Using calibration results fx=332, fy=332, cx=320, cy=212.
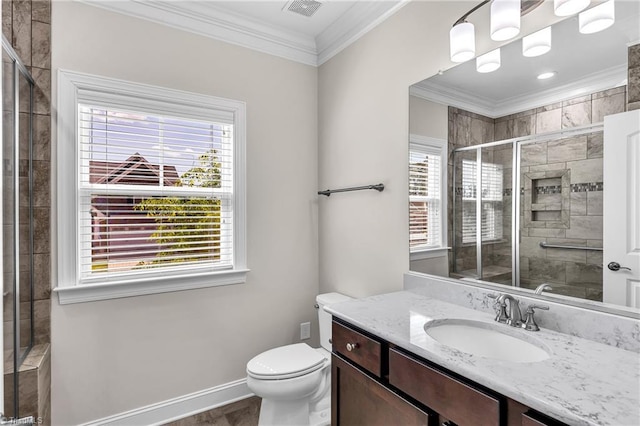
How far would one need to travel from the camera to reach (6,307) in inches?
50.1

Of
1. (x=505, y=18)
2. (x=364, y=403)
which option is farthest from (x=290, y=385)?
(x=505, y=18)

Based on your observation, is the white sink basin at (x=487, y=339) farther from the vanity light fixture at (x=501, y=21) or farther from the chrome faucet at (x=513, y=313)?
the vanity light fixture at (x=501, y=21)

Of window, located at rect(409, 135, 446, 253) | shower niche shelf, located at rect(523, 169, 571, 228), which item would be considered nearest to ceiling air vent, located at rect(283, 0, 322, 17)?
window, located at rect(409, 135, 446, 253)

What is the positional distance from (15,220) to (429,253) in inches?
75.6

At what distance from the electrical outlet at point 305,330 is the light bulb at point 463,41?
6.63ft

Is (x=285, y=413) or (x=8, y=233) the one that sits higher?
(x=8, y=233)

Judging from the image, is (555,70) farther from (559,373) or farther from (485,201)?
(559,373)

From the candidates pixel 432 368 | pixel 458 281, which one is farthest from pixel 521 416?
pixel 458 281

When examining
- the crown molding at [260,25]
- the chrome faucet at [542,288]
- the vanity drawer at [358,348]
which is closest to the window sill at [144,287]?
the vanity drawer at [358,348]

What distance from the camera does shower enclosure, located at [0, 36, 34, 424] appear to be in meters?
1.27

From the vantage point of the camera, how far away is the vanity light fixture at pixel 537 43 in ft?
4.13

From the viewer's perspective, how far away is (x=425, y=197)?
5.72ft

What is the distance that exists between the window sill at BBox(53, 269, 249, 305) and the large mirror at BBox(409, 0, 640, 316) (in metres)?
1.21

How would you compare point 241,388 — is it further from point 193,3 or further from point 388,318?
point 193,3
